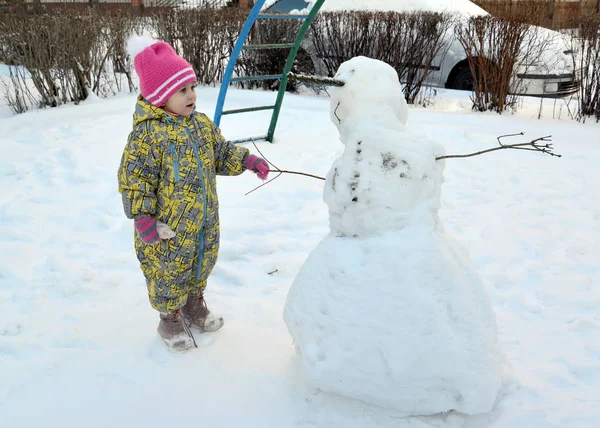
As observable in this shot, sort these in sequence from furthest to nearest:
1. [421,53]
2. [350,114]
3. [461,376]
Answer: [421,53] → [350,114] → [461,376]

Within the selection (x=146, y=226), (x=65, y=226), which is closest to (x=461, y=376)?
(x=146, y=226)

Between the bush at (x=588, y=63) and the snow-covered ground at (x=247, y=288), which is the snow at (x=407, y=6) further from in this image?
the snow-covered ground at (x=247, y=288)

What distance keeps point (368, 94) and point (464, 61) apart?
6.22 m

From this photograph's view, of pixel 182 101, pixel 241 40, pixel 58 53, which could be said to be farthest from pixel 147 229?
pixel 58 53

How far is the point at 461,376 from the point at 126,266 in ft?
6.63

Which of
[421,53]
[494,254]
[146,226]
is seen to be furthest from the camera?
[421,53]

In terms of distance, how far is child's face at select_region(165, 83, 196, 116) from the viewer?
2090 mm

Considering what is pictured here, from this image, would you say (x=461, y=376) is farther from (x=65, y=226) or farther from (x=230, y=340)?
(x=65, y=226)

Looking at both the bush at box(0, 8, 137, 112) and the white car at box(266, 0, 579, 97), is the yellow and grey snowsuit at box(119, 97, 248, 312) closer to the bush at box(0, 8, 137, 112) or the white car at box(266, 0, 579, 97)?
the white car at box(266, 0, 579, 97)

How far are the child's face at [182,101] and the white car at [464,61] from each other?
13.4 ft

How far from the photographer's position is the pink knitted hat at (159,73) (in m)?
2.05

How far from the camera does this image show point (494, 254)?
10.7ft

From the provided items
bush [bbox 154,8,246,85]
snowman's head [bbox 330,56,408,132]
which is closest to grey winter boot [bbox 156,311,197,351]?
snowman's head [bbox 330,56,408,132]

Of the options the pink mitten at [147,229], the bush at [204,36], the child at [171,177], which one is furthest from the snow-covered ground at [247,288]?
the bush at [204,36]
